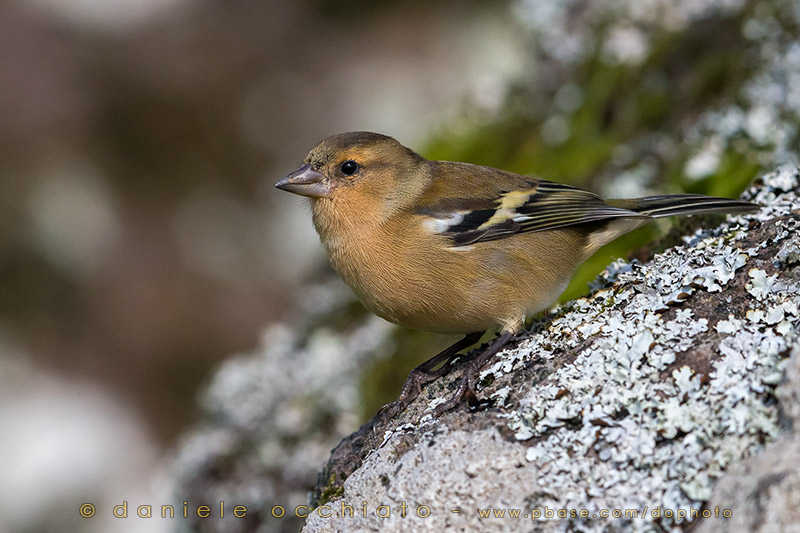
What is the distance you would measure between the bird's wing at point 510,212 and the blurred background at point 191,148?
7.52ft

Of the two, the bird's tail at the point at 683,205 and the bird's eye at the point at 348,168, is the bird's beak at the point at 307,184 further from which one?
the bird's tail at the point at 683,205

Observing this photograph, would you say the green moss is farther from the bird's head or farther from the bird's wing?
the bird's head

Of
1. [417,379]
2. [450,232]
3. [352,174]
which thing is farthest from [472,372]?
[352,174]

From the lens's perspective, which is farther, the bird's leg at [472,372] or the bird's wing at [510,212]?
the bird's wing at [510,212]

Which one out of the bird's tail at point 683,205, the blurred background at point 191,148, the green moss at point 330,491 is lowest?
the green moss at point 330,491

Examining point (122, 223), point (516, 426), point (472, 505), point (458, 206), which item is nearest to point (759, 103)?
point (458, 206)

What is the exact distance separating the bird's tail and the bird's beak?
171 centimetres

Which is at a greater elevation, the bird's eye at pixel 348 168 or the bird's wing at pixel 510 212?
the bird's eye at pixel 348 168

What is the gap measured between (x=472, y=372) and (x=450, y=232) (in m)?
0.91

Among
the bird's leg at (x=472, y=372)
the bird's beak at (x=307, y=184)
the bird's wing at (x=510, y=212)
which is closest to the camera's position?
the bird's leg at (x=472, y=372)

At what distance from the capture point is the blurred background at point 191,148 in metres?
7.48

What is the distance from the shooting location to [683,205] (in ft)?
13.7

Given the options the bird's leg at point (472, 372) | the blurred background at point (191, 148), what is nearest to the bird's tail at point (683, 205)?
the bird's leg at point (472, 372)

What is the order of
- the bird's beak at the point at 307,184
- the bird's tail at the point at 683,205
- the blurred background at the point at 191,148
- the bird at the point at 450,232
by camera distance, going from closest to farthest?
the bird's tail at the point at 683,205
the bird at the point at 450,232
the bird's beak at the point at 307,184
the blurred background at the point at 191,148
